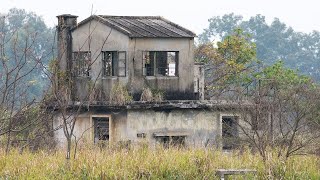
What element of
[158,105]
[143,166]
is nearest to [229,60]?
[158,105]

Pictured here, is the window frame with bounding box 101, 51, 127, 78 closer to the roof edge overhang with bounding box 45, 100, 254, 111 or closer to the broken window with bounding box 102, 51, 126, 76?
the broken window with bounding box 102, 51, 126, 76

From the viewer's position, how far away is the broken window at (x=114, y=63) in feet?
100.0

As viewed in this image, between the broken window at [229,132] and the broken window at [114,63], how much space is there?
3.99m

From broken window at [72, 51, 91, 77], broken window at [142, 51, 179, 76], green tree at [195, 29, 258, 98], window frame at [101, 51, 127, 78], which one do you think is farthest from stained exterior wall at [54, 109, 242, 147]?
green tree at [195, 29, 258, 98]

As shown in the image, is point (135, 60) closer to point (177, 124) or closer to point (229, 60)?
point (177, 124)

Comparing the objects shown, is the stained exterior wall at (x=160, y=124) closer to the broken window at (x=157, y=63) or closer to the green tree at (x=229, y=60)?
the broken window at (x=157, y=63)

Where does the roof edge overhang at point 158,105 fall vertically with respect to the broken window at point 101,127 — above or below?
above

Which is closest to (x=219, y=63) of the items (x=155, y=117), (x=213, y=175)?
(x=155, y=117)

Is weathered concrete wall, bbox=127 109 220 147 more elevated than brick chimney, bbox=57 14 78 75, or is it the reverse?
brick chimney, bbox=57 14 78 75

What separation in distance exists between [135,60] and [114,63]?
807 mm

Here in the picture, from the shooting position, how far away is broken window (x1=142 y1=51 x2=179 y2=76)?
101ft

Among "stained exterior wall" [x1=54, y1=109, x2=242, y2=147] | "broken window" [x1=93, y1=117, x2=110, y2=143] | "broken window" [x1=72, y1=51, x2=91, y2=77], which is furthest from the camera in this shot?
Result: "broken window" [x1=72, y1=51, x2=91, y2=77]

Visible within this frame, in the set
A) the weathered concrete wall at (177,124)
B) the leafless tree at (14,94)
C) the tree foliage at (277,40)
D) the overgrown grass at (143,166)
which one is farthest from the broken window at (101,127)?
the tree foliage at (277,40)

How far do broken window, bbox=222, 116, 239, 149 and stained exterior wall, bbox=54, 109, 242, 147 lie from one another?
273 mm
